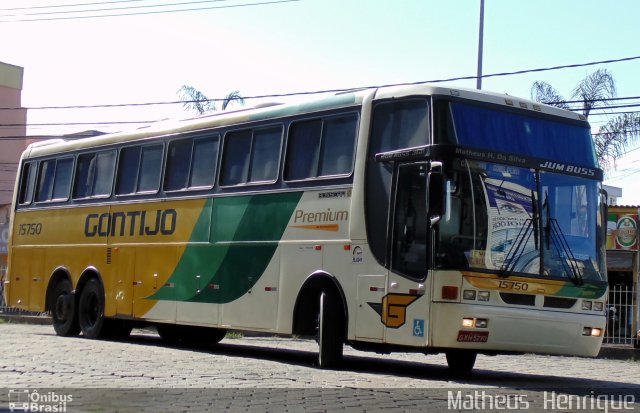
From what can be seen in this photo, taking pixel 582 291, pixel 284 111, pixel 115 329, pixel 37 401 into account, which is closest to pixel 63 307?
pixel 115 329

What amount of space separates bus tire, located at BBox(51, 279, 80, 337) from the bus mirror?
10.1m

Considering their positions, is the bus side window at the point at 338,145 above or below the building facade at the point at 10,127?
below

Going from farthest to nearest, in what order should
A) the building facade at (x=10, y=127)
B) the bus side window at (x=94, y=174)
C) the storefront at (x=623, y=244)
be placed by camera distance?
the building facade at (x=10, y=127), the storefront at (x=623, y=244), the bus side window at (x=94, y=174)

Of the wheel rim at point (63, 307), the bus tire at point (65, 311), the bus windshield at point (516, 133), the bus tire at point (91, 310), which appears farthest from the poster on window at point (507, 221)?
the wheel rim at point (63, 307)

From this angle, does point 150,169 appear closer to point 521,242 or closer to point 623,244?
point 521,242

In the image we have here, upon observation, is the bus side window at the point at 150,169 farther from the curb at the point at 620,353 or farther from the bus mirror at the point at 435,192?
the curb at the point at 620,353

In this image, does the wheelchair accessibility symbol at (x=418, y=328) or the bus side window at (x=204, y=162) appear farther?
the bus side window at (x=204, y=162)

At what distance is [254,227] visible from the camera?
1595cm

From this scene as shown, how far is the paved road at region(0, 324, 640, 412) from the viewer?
388 inches

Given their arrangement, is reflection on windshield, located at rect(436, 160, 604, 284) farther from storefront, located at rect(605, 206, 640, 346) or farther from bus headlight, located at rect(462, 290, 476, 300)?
storefront, located at rect(605, 206, 640, 346)

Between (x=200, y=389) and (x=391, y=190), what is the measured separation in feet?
13.1

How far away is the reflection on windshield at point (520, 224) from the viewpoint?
1273 cm

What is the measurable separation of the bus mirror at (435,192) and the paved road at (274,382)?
2.02m

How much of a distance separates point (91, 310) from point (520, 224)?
10.2 meters
